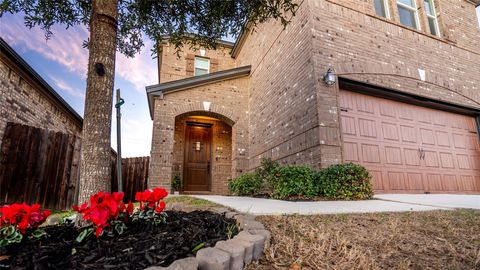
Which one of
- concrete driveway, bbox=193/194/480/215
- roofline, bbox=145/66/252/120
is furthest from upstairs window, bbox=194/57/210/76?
concrete driveway, bbox=193/194/480/215

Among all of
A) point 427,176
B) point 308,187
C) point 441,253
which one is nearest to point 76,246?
point 441,253

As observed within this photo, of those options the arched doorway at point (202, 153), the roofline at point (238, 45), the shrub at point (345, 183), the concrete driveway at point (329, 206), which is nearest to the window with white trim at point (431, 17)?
the roofline at point (238, 45)

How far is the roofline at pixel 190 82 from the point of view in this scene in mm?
8188

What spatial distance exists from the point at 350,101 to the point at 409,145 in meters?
2.21

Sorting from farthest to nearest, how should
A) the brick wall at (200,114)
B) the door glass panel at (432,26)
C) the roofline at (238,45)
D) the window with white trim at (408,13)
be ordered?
the roofline at (238,45) < the door glass panel at (432,26) < the window with white trim at (408,13) < the brick wall at (200,114)

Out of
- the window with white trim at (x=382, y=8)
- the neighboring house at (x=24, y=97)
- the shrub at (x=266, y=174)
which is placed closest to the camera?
the shrub at (x=266, y=174)

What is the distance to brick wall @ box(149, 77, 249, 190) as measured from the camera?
25.9 feet

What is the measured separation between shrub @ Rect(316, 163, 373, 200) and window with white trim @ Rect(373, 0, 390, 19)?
5.34 metres

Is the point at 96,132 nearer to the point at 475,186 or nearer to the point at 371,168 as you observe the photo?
the point at 371,168

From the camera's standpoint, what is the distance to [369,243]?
2002 millimetres

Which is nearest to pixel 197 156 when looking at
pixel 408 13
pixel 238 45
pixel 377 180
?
pixel 238 45

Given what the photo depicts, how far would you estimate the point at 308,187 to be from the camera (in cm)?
491

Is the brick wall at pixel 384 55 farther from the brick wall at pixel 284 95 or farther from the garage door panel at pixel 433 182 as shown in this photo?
the garage door panel at pixel 433 182

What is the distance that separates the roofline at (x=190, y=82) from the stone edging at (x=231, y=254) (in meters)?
7.07
